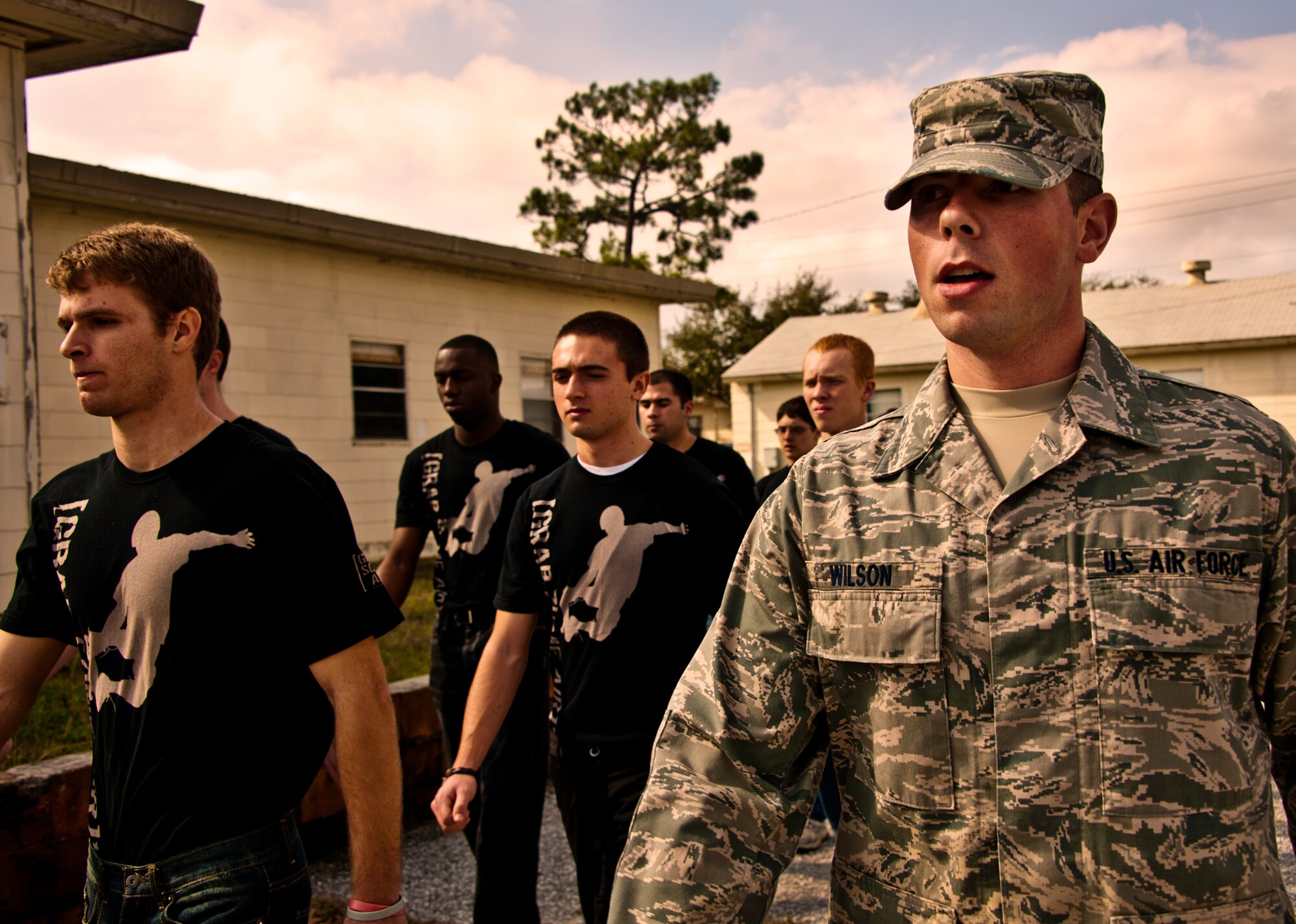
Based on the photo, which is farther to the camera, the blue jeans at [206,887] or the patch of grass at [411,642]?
the patch of grass at [411,642]

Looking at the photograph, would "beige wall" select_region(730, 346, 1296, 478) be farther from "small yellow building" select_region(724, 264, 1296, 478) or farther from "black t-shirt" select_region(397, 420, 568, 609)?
"black t-shirt" select_region(397, 420, 568, 609)

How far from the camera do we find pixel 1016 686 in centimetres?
156

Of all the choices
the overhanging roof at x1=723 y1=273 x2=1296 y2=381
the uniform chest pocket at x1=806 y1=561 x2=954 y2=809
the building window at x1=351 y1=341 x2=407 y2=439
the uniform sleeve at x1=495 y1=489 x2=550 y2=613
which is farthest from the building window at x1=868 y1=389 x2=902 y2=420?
the uniform chest pocket at x1=806 y1=561 x2=954 y2=809

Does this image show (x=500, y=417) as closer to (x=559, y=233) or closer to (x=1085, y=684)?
(x=1085, y=684)

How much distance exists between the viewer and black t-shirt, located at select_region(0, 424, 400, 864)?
2.19 meters

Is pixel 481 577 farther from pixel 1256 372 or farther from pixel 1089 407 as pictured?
pixel 1256 372

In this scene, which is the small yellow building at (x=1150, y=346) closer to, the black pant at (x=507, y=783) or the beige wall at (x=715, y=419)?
the beige wall at (x=715, y=419)

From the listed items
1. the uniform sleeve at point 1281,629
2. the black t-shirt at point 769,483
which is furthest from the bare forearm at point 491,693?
the black t-shirt at point 769,483

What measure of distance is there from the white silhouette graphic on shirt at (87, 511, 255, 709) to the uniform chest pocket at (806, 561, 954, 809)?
1.38 m

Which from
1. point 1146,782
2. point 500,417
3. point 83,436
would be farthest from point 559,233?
point 1146,782

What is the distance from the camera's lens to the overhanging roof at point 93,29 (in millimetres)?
7785

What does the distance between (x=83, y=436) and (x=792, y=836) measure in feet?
34.0

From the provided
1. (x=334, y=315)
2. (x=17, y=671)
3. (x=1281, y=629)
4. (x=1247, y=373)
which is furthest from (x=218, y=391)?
(x=1247, y=373)

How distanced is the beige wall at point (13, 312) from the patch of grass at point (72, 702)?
2.06 metres
